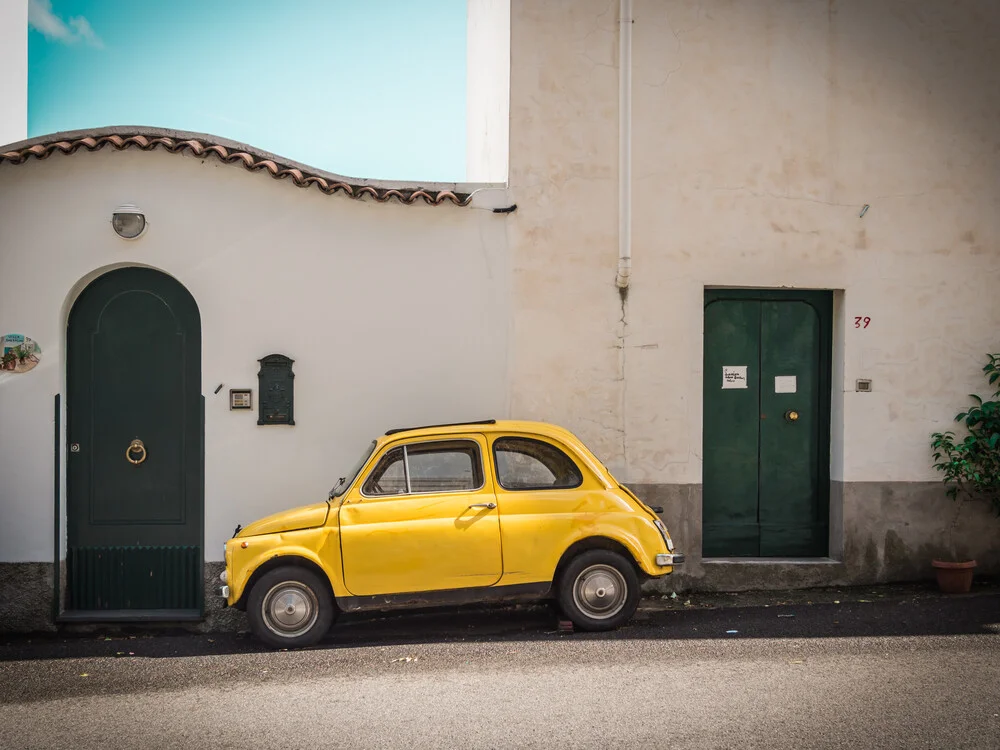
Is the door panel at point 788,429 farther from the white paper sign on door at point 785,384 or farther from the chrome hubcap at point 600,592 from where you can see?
the chrome hubcap at point 600,592

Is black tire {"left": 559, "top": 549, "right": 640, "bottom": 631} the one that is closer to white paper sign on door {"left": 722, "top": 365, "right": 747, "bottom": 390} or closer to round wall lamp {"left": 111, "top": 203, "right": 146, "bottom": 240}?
white paper sign on door {"left": 722, "top": 365, "right": 747, "bottom": 390}

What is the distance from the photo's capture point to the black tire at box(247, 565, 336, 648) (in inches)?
266

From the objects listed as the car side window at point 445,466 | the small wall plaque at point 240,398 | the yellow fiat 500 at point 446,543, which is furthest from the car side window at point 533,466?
the small wall plaque at point 240,398

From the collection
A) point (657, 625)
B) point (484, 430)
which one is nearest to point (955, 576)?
point (657, 625)

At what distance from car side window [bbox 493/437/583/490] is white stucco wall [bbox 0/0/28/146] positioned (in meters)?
8.18

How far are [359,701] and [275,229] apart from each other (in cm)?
467

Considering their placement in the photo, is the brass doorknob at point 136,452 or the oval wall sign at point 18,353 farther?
the brass doorknob at point 136,452

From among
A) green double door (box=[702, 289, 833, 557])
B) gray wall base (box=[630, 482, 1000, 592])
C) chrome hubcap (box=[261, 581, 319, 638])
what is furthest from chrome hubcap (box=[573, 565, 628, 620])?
green double door (box=[702, 289, 833, 557])

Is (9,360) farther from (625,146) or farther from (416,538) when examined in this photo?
(625,146)

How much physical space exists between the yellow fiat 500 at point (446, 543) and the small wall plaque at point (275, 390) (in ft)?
4.71

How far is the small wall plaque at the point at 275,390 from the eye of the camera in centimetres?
820

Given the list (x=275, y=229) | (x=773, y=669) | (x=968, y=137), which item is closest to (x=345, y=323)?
(x=275, y=229)

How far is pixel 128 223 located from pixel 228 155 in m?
1.12

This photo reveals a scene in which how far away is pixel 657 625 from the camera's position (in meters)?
7.29
